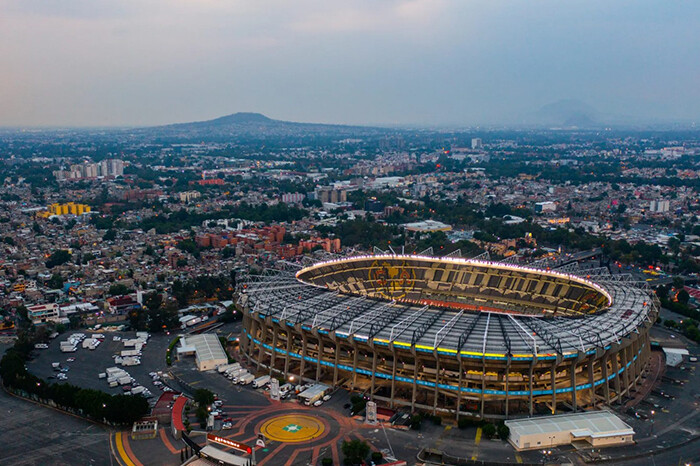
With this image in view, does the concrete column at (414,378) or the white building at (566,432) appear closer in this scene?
the white building at (566,432)

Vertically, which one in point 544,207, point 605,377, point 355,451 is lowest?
point 355,451

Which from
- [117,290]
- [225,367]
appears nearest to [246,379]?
[225,367]

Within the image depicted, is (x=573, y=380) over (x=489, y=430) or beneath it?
over

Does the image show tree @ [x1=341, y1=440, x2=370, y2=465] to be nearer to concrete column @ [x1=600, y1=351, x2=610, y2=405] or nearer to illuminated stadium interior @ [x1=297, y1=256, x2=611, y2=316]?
concrete column @ [x1=600, y1=351, x2=610, y2=405]

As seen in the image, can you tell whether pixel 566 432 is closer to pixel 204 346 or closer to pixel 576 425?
pixel 576 425

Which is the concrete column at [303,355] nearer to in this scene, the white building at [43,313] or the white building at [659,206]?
the white building at [43,313]

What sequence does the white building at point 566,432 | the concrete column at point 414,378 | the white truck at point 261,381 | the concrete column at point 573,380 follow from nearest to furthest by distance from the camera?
1. the white building at point 566,432
2. the concrete column at point 573,380
3. the concrete column at point 414,378
4. the white truck at point 261,381

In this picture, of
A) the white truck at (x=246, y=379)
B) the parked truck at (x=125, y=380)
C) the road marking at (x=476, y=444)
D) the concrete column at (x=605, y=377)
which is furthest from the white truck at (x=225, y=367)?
the concrete column at (x=605, y=377)
